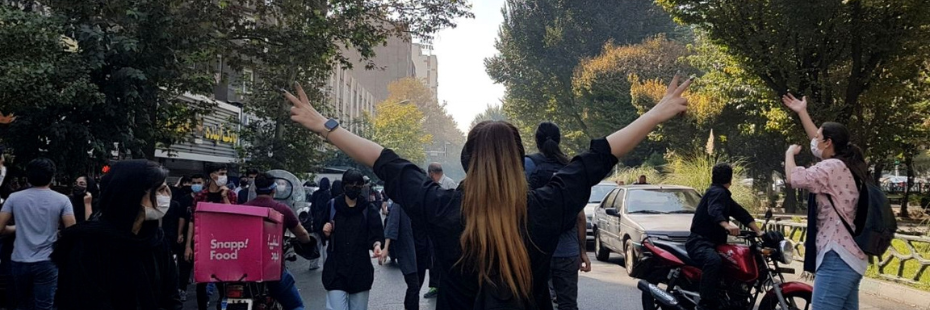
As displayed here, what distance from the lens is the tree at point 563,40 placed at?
45250 mm

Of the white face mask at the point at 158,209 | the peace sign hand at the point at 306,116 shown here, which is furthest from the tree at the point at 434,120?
the peace sign hand at the point at 306,116

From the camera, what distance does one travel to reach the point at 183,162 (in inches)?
1176

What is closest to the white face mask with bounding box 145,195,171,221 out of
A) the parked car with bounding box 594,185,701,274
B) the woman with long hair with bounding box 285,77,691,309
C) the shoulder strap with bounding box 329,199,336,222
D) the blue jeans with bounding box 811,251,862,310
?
the woman with long hair with bounding box 285,77,691,309

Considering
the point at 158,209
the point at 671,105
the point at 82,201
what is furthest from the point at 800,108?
the point at 82,201

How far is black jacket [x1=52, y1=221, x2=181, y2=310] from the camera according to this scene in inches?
135

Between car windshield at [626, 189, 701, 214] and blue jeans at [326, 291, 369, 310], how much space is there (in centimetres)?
746

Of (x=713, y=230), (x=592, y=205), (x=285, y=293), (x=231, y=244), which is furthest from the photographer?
(x=592, y=205)

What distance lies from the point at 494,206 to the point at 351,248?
3.80m

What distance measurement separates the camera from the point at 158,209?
365 cm

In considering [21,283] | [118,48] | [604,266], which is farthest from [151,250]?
[604,266]

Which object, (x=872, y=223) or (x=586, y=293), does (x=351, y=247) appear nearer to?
(x=872, y=223)

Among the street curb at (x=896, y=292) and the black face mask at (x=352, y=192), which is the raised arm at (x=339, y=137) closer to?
the black face mask at (x=352, y=192)

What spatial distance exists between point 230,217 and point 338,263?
958 millimetres

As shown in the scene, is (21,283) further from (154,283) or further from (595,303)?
(595,303)
